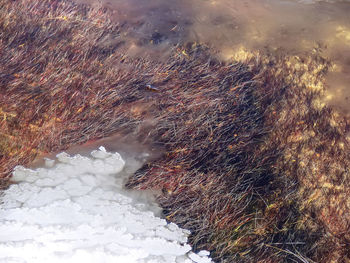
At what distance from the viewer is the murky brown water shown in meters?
3.51

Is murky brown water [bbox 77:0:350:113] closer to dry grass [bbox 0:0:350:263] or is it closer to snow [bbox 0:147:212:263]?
dry grass [bbox 0:0:350:263]

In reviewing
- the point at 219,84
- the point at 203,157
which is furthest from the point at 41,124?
the point at 219,84

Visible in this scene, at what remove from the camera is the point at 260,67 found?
3.37 meters

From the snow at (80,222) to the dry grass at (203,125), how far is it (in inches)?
5.4

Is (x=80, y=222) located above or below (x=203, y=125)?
below

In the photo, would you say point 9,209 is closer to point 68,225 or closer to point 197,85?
point 68,225

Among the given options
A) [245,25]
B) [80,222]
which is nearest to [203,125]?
[80,222]

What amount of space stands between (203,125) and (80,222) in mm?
1209

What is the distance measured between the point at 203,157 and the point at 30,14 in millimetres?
2484

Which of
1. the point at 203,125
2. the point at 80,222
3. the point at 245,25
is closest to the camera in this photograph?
the point at 80,222

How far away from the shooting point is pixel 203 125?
286 centimetres

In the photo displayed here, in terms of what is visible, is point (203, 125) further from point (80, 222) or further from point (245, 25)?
point (245, 25)

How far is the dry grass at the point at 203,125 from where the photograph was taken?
7.52 feet

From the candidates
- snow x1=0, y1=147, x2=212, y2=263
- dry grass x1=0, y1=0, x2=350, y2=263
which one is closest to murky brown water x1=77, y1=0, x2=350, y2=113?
dry grass x1=0, y1=0, x2=350, y2=263
